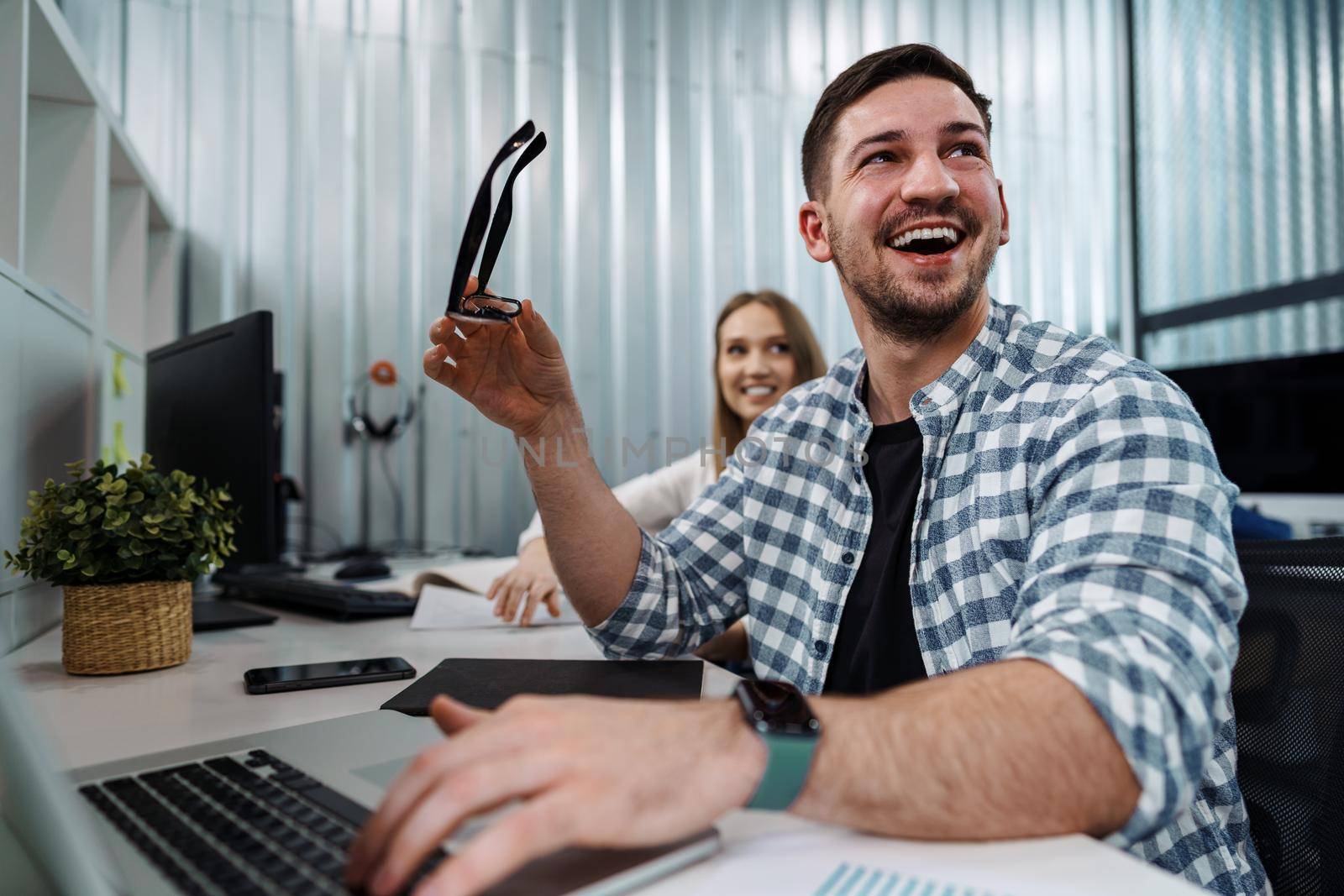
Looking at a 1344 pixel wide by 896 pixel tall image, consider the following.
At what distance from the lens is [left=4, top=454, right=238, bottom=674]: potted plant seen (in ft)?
3.21

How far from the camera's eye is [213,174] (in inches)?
98.9

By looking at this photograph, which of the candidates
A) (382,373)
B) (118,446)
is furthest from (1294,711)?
(382,373)

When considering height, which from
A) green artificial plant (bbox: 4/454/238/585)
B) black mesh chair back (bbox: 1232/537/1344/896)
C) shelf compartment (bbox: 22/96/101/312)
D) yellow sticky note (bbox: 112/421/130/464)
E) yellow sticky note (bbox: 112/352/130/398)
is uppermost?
shelf compartment (bbox: 22/96/101/312)

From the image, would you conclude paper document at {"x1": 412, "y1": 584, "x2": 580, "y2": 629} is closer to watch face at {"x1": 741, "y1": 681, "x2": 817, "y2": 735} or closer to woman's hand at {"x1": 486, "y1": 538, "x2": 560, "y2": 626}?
woman's hand at {"x1": 486, "y1": 538, "x2": 560, "y2": 626}

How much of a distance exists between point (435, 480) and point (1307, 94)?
11.6 feet

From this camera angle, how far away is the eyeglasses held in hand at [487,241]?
805 millimetres

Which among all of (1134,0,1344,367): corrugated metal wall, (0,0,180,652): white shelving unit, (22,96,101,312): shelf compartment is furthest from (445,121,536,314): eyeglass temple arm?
(1134,0,1344,367): corrugated metal wall

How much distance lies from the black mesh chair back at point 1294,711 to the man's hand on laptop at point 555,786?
0.66m

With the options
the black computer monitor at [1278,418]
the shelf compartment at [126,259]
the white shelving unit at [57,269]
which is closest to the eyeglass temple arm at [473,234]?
the white shelving unit at [57,269]

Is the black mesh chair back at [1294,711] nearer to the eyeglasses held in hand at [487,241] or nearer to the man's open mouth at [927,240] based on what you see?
the man's open mouth at [927,240]

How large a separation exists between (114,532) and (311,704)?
0.35 metres

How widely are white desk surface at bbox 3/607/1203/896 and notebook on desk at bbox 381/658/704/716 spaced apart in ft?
0.11

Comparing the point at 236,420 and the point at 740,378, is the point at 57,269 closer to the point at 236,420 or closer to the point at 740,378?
the point at 236,420

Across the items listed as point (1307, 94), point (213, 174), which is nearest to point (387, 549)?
point (213, 174)
